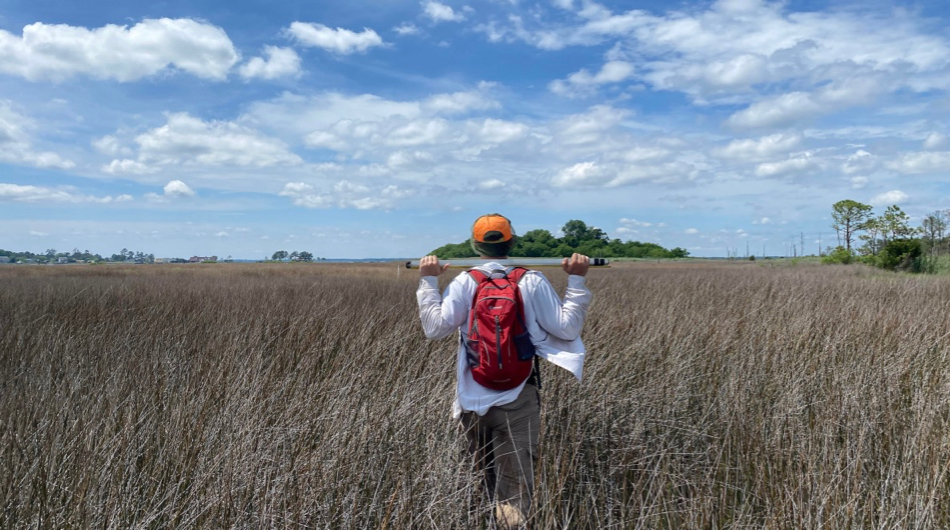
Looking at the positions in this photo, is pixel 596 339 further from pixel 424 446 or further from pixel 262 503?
pixel 262 503

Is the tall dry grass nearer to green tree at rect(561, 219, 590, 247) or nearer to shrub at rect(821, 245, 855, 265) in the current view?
green tree at rect(561, 219, 590, 247)

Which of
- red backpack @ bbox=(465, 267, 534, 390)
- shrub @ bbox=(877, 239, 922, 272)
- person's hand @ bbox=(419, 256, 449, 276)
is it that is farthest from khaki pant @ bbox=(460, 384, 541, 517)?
shrub @ bbox=(877, 239, 922, 272)

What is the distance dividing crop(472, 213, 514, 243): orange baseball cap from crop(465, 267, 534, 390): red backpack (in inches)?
7.0

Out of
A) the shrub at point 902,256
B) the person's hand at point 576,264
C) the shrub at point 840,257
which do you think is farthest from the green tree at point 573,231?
the shrub at point 840,257

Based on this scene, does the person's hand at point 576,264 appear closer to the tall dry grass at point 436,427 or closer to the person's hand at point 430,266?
the person's hand at point 430,266

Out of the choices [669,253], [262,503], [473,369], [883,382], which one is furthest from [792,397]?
[669,253]

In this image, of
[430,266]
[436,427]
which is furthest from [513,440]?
[436,427]

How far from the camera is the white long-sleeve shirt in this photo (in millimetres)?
2311

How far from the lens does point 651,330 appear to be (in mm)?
6094

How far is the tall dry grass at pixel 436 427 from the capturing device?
245 centimetres

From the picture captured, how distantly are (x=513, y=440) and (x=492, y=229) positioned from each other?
2.80 feet

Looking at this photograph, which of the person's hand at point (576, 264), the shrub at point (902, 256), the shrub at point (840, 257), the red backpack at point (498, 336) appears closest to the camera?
the red backpack at point (498, 336)

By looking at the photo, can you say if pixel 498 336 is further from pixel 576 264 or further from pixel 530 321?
pixel 576 264

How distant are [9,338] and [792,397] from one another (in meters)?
7.47
